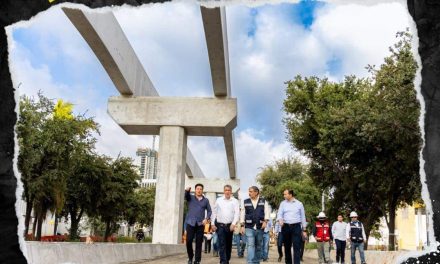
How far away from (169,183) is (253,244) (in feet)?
42.5

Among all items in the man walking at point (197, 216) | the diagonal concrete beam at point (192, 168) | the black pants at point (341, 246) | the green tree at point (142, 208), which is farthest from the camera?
the green tree at point (142, 208)

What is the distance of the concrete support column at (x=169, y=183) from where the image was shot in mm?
23766

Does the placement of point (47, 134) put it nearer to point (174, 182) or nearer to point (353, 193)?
point (174, 182)

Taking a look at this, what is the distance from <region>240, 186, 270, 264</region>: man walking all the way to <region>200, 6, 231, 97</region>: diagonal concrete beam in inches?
220

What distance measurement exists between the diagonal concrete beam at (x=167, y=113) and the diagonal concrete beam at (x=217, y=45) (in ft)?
4.00

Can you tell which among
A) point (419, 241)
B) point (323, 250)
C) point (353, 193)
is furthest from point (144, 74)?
point (419, 241)

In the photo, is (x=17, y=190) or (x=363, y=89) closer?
(x=17, y=190)

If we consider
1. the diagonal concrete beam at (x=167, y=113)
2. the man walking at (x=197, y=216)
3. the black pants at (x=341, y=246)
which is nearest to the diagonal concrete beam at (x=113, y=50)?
the diagonal concrete beam at (x=167, y=113)

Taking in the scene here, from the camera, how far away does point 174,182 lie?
2400 cm

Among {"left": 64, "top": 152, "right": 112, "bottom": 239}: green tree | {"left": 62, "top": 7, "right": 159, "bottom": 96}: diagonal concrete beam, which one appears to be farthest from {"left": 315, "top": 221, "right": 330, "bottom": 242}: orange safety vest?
{"left": 64, "top": 152, "right": 112, "bottom": 239}: green tree

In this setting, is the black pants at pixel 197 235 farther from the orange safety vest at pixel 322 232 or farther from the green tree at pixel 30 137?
the green tree at pixel 30 137

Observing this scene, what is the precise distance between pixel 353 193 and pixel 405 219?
23.6m

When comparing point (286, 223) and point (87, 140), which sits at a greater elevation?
point (87, 140)

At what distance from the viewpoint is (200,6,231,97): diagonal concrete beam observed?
1512 centimetres
